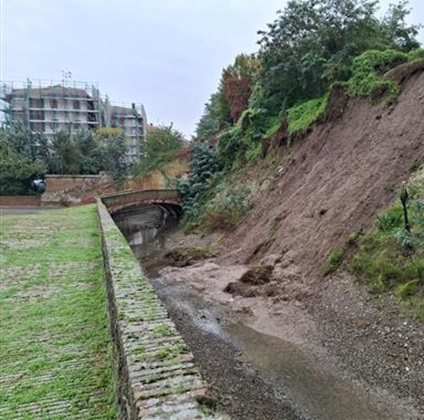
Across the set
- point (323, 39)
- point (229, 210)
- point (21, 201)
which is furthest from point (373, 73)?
point (21, 201)

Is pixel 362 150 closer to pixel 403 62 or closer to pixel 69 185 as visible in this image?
pixel 403 62

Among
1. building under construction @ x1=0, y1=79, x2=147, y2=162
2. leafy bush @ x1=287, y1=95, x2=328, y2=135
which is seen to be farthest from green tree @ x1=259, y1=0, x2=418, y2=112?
Answer: building under construction @ x1=0, y1=79, x2=147, y2=162

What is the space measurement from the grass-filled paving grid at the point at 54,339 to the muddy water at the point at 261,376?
2123 mm

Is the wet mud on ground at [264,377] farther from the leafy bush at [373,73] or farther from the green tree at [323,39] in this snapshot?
the green tree at [323,39]

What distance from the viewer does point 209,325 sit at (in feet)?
33.0

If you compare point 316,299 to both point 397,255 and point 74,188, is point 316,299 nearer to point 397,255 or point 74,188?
point 397,255

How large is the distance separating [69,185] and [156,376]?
35.7m

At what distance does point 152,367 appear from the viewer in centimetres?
260

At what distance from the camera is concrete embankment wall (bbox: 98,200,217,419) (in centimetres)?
216

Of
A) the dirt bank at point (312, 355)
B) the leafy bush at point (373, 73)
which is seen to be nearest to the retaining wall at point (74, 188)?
the leafy bush at point (373, 73)

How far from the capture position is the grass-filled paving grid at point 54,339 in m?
3.62

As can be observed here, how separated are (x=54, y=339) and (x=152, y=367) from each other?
9.38ft

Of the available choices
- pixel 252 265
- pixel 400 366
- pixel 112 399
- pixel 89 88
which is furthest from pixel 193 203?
pixel 89 88

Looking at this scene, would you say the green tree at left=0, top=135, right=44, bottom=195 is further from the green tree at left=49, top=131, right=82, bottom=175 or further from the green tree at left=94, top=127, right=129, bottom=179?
the green tree at left=94, top=127, right=129, bottom=179
